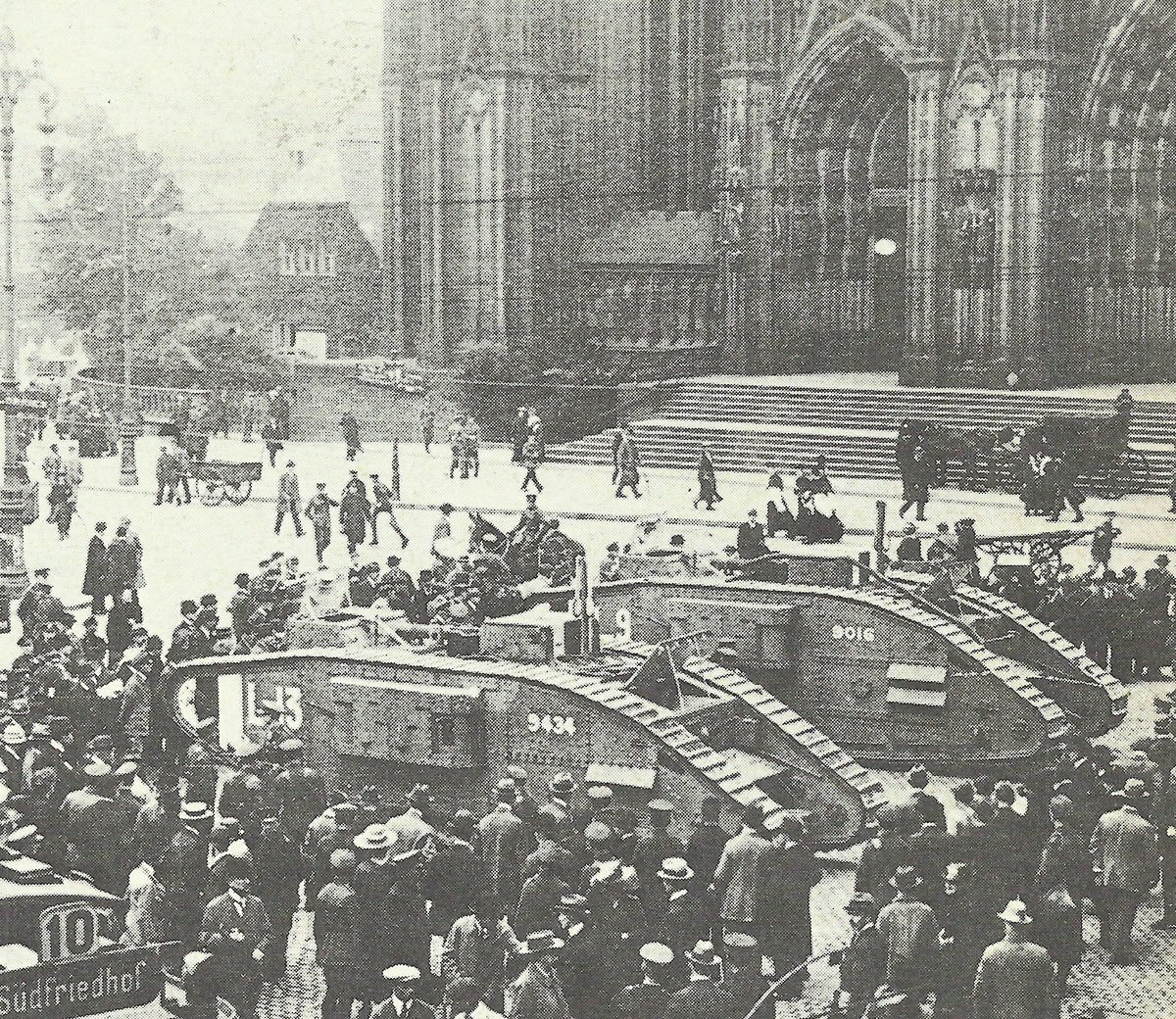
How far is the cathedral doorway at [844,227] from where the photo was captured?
1570 inches

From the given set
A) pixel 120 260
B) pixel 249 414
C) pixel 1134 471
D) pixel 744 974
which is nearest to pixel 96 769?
pixel 744 974

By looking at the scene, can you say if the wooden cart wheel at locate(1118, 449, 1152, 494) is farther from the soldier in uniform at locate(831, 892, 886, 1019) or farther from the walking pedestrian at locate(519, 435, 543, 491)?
the soldier in uniform at locate(831, 892, 886, 1019)

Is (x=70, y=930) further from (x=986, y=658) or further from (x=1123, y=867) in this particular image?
(x=986, y=658)

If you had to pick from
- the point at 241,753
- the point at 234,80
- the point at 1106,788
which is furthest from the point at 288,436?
the point at 1106,788

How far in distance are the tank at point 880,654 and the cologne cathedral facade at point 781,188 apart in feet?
56.6

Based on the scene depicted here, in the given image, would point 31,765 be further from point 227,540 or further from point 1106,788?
point 227,540

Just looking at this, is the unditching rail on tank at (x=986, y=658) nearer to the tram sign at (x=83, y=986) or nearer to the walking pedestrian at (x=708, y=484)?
the walking pedestrian at (x=708, y=484)

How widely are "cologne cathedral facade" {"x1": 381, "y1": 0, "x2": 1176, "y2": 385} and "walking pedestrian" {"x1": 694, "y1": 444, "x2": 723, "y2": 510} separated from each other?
34.5ft

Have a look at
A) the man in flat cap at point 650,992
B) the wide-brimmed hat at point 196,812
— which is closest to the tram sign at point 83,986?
the wide-brimmed hat at point 196,812

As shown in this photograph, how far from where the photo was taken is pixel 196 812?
12711 mm

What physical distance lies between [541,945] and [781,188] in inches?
1229

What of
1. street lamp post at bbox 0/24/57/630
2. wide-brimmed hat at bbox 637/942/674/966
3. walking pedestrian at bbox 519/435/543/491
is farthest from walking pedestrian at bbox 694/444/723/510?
wide-brimmed hat at bbox 637/942/674/966

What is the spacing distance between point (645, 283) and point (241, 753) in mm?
28033

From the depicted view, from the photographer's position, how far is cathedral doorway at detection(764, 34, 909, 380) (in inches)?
1570
